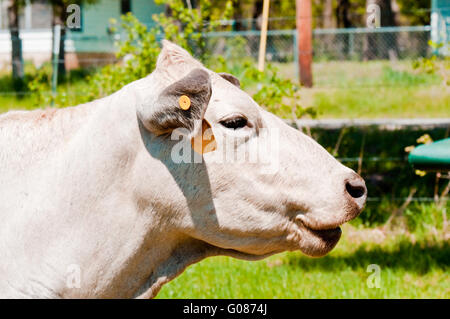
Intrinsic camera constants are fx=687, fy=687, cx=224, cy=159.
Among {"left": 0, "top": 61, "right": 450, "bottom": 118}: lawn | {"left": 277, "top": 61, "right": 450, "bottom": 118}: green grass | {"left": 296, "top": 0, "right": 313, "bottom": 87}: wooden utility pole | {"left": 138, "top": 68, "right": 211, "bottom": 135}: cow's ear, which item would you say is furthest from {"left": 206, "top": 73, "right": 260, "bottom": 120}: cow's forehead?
{"left": 277, "top": 61, "right": 450, "bottom": 118}: green grass

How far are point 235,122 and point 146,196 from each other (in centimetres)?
46

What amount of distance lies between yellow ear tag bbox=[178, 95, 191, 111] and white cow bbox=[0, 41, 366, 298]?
0.44ft

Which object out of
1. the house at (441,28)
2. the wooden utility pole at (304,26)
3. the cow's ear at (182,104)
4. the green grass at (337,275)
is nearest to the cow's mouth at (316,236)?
the cow's ear at (182,104)

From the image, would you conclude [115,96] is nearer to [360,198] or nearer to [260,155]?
[260,155]

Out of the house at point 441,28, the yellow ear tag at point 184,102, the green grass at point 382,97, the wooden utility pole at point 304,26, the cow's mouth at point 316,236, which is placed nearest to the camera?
the yellow ear tag at point 184,102

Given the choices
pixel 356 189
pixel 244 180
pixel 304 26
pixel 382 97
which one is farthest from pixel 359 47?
pixel 244 180

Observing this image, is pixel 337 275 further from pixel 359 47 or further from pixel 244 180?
pixel 359 47

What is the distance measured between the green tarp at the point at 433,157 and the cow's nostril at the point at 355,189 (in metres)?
1.60

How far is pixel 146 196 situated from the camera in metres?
2.73

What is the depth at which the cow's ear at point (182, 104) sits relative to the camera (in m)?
2.53

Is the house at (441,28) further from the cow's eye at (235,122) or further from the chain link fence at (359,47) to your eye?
the cow's eye at (235,122)

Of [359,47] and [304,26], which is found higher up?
[304,26]

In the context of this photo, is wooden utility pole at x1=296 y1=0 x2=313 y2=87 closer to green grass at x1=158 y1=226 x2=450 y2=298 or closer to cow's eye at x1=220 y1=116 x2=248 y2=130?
green grass at x1=158 y1=226 x2=450 y2=298
